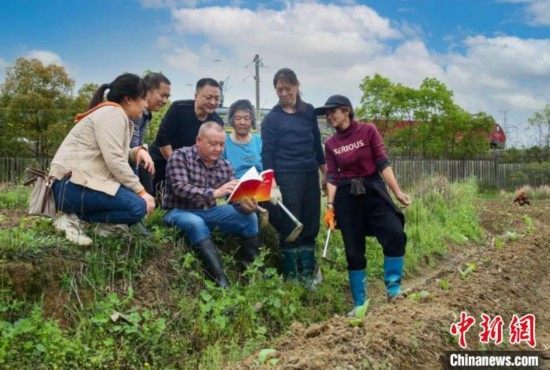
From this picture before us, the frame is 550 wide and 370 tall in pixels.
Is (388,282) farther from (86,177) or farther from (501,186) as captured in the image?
(501,186)

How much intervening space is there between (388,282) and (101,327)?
2.42 metres

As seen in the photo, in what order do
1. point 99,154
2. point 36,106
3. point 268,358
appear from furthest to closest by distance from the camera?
1. point 36,106
2. point 99,154
3. point 268,358

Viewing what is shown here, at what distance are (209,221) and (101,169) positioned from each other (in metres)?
1.18

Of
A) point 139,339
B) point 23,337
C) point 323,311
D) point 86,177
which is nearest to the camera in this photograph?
point 23,337

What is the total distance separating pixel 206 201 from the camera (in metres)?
5.62

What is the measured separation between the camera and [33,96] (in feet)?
78.3

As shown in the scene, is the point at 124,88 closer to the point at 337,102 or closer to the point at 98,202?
the point at 98,202

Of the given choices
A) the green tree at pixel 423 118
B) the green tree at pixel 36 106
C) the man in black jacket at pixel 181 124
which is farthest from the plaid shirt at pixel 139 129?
the green tree at pixel 423 118

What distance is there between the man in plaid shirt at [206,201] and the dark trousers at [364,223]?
78 cm

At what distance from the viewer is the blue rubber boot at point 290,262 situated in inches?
246

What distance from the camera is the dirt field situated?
3603 millimetres

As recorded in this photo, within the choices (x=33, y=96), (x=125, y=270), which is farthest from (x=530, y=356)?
(x=33, y=96)

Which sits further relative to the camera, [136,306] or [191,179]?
[191,179]

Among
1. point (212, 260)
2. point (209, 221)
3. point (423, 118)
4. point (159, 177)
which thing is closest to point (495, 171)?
point (423, 118)
